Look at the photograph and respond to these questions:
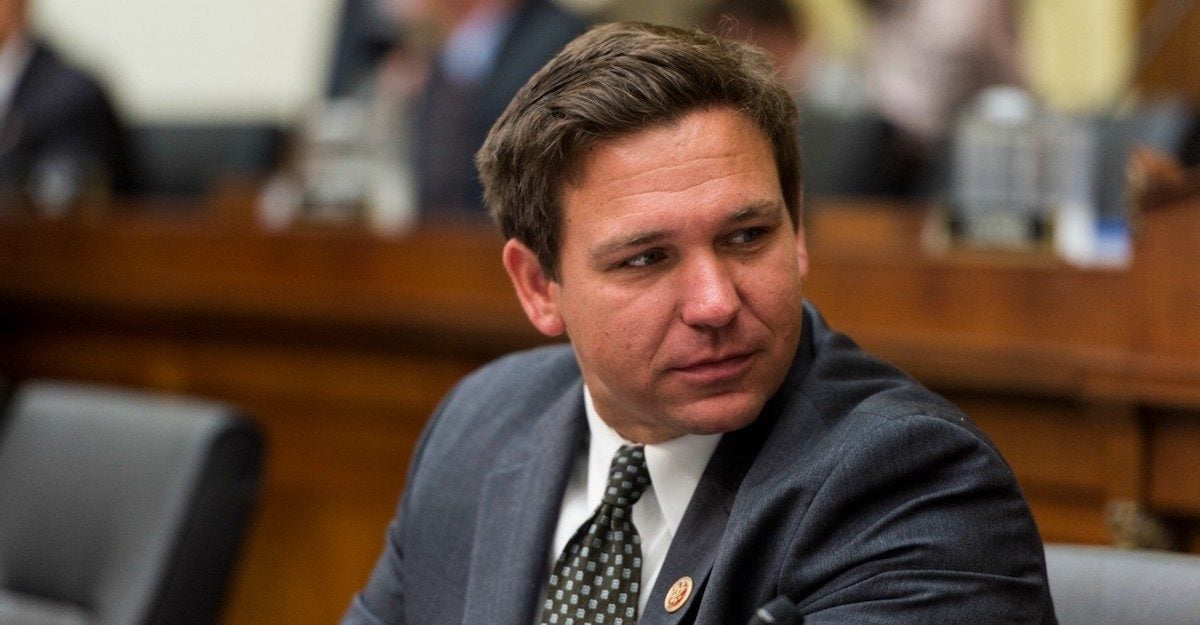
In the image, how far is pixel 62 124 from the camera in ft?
17.8

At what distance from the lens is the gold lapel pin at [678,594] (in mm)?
1410

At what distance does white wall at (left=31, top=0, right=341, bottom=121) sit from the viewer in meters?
7.13

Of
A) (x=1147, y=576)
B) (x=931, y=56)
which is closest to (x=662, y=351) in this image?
(x=1147, y=576)

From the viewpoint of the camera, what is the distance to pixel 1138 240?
7.54 feet

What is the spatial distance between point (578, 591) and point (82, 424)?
98 centimetres

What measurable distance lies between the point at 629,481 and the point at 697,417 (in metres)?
0.15

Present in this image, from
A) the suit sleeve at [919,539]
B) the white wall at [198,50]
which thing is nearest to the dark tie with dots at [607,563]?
the suit sleeve at [919,539]

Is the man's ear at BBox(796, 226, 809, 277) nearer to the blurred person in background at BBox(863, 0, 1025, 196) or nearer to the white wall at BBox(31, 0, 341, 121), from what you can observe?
the blurred person in background at BBox(863, 0, 1025, 196)

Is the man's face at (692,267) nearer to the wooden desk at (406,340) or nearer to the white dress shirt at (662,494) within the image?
the white dress shirt at (662,494)

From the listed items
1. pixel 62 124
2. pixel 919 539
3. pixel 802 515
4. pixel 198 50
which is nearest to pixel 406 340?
pixel 802 515

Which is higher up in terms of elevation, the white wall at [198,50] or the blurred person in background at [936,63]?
the white wall at [198,50]

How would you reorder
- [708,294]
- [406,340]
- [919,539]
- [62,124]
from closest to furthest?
[919,539] → [708,294] → [406,340] → [62,124]

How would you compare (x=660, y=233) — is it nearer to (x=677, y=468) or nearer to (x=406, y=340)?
(x=677, y=468)

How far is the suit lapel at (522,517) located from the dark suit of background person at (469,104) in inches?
99.9
